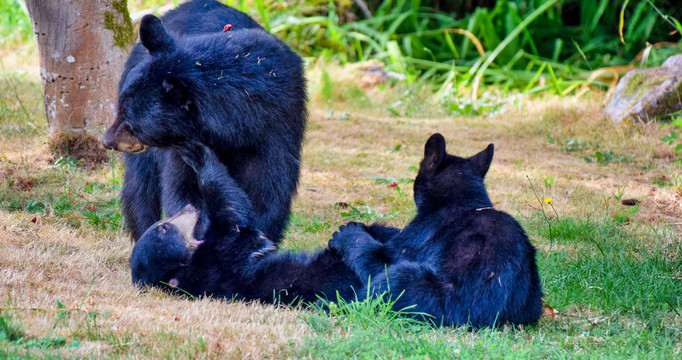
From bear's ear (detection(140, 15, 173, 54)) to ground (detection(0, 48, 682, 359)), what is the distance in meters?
1.30

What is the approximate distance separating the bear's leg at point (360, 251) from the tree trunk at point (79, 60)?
9.49 ft

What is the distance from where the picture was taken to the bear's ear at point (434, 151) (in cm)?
377

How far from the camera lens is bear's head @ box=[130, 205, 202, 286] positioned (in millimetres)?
3691

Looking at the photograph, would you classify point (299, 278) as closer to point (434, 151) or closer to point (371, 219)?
point (434, 151)

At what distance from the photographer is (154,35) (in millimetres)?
3705

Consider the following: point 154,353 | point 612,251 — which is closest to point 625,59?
point 612,251

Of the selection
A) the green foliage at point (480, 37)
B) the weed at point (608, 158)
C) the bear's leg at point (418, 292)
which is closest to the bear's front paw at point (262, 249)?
the bear's leg at point (418, 292)

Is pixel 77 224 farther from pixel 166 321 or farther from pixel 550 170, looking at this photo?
pixel 550 170

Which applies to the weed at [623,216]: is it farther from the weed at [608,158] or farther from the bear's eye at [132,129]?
the bear's eye at [132,129]

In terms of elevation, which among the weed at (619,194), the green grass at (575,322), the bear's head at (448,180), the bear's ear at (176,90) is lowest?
the weed at (619,194)

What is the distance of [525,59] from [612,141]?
3619mm

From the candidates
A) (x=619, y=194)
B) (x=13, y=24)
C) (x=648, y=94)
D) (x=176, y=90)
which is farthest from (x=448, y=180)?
(x=13, y=24)

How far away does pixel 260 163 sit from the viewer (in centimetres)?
395

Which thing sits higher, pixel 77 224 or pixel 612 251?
pixel 77 224
